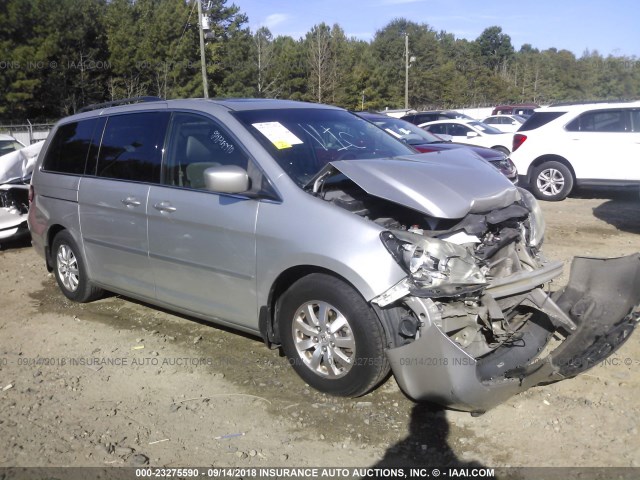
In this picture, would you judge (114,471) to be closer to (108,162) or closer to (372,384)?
(372,384)

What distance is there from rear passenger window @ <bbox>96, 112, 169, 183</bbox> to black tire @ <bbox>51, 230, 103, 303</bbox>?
2.99 feet

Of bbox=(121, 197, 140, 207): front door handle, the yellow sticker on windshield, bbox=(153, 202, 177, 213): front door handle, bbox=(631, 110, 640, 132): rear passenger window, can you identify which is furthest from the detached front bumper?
bbox=(631, 110, 640, 132): rear passenger window

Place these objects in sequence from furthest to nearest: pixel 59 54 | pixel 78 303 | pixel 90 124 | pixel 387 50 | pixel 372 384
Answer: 1. pixel 387 50
2. pixel 59 54
3. pixel 78 303
4. pixel 90 124
5. pixel 372 384

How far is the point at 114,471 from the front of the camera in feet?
10.5

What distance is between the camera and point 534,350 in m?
3.82

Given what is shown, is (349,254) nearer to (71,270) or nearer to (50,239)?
(71,270)

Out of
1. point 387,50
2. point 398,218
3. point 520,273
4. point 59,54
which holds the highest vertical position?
point 387,50

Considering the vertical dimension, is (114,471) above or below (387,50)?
below

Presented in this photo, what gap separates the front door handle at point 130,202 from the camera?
4.77m

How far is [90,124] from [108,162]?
621 mm

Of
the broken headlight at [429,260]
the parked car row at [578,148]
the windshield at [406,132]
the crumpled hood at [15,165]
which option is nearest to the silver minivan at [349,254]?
the broken headlight at [429,260]

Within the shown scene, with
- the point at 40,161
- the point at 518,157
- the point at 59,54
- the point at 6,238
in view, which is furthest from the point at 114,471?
the point at 59,54

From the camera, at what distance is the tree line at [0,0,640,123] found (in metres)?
38.8

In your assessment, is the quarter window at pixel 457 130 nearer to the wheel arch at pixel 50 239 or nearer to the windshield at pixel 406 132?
the windshield at pixel 406 132
